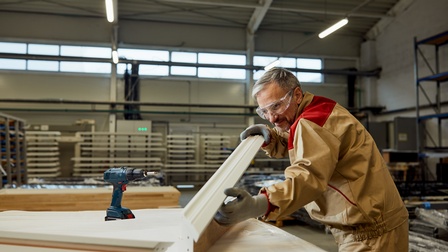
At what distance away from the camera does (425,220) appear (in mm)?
5348

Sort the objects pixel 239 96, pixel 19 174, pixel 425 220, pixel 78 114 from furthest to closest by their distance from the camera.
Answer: pixel 239 96
pixel 78 114
pixel 19 174
pixel 425 220

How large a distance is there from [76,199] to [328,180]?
13.9 ft

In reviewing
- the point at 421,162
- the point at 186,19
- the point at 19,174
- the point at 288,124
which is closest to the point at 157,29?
the point at 186,19

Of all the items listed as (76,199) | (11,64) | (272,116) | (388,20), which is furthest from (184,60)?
(272,116)

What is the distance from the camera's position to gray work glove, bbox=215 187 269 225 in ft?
4.63

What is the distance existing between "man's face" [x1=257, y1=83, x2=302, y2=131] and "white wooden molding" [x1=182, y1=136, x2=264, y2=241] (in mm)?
250

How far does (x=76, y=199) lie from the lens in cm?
489

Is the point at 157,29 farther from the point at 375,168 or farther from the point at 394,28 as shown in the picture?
the point at 375,168

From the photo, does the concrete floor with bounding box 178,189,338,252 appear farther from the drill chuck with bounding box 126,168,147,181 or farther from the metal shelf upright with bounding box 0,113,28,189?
the metal shelf upright with bounding box 0,113,28,189

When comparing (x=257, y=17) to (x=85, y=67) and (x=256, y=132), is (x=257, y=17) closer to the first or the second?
(x=85, y=67)

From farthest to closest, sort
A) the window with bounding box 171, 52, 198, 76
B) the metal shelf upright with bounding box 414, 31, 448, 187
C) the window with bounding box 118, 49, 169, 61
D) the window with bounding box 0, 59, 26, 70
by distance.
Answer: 1. the window with bounding box 171, 52, 198, 76
2. the window with bounding box 118, 49, 169, 61
3. the window with bounding box 0, 59, 26, 70
4. the metal shelf upright with bounding box 414, 31, 448, 187

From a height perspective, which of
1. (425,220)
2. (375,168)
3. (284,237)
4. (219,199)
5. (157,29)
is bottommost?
(425,220)

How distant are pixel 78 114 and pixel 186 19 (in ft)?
18.2

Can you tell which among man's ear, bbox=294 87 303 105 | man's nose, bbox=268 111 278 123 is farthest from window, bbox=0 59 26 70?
man's ear, bbox=294 87 303 105
